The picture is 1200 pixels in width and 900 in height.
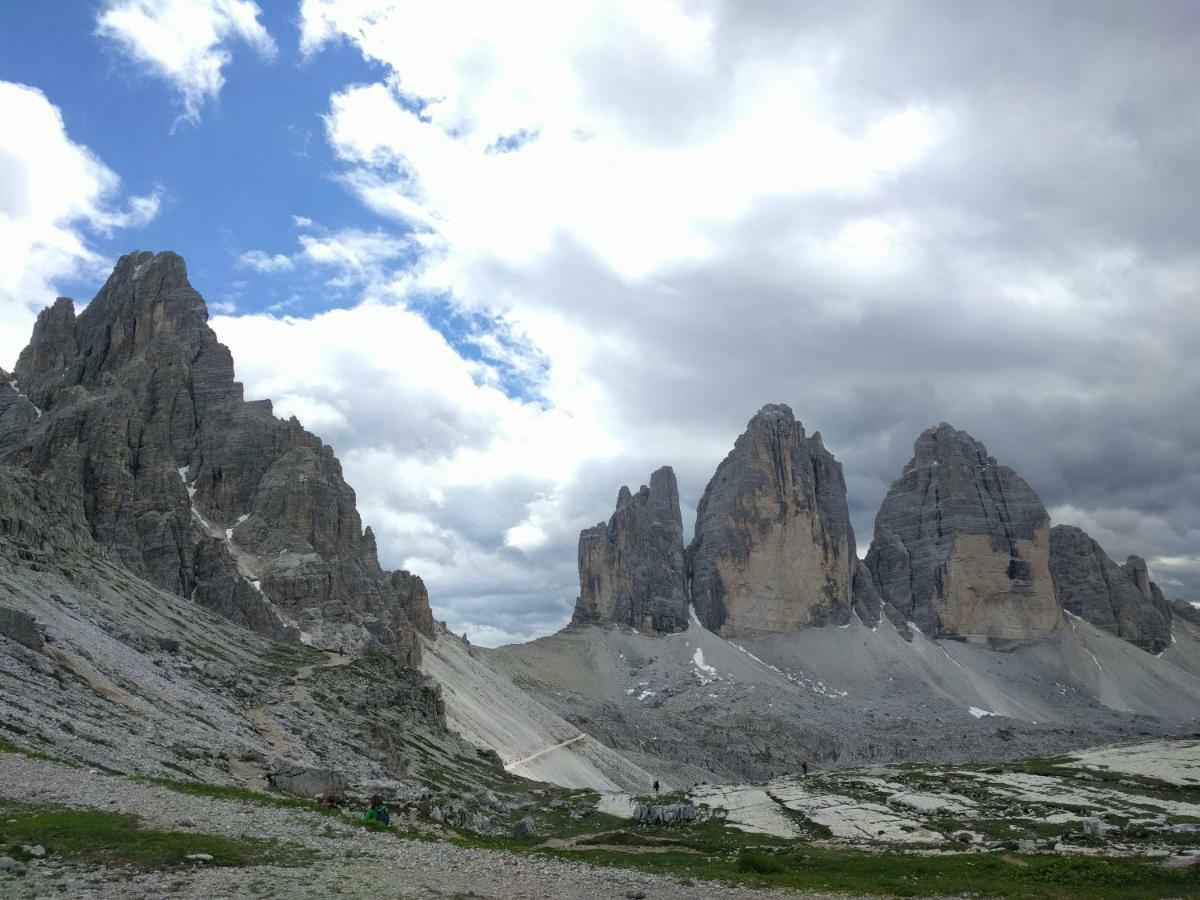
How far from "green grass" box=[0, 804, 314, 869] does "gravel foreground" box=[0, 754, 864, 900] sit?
533 millimetres

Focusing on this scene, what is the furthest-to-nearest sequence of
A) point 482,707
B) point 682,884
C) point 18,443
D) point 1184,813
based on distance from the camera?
point 482,707 < point 18,443 < point 1184,813 < point 682,884

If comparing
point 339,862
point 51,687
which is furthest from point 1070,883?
point 51,687

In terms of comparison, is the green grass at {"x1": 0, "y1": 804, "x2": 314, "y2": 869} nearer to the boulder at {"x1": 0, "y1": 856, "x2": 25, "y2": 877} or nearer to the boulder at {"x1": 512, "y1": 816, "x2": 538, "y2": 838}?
the boulder at {"x1": 0, "y1": 856, "x2": 25, "y2": 877}

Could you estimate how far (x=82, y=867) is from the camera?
18.1 metres

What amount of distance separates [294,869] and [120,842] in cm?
386

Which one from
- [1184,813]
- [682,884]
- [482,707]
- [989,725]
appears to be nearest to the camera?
[682,884]

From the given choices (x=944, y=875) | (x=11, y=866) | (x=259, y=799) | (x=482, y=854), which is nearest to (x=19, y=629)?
(x=259, y=799)

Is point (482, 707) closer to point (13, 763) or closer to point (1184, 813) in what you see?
point (1184, 813)

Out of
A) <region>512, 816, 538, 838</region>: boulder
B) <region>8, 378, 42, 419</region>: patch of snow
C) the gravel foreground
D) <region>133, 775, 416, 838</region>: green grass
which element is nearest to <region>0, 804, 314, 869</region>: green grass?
the gravel foreground

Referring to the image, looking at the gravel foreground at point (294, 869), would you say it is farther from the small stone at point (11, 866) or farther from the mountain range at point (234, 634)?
the mountain range at point (234, 634)

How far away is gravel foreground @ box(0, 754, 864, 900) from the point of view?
17.6m

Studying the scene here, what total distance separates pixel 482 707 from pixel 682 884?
103 metres

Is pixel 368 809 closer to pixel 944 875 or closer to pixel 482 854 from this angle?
pixel 482 854

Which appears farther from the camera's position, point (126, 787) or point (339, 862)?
point (126, 787)
